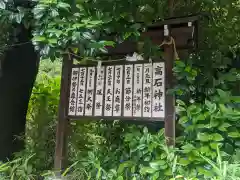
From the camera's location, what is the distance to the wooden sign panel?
3365 millimetres

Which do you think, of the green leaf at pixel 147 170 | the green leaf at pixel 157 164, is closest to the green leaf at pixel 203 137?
the green leaf at pixel 157 164

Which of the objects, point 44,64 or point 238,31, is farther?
point 44,64

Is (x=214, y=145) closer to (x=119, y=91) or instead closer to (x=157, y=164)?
(x=157, y=164)

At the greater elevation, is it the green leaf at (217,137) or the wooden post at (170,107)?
the wooden post at (170,107)

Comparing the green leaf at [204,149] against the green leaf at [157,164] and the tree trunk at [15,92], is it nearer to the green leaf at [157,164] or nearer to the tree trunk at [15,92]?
the green leaf at [157,164]

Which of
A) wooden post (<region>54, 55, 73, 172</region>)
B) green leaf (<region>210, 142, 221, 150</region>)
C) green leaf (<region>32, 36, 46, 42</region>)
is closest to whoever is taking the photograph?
green leaf (<region>32, 36, 46, 42</region>)

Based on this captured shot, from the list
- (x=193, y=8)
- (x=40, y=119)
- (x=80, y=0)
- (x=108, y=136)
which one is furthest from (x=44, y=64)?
(x=80, y=0)

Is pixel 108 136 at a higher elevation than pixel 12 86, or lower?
lower

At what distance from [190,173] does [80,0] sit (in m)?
1.91

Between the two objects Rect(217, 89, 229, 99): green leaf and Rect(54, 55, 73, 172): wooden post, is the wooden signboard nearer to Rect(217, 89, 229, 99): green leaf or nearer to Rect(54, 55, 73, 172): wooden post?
Rect(54, 55, 73, 172): wooden post

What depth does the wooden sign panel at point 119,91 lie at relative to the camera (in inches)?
132

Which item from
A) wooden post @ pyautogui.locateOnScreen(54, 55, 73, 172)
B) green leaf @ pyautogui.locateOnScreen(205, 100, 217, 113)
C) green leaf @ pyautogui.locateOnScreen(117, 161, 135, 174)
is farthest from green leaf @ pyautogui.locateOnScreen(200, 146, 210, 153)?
wooden post @ pyautogui.locateOnScreen(54, 55, 73, 172)

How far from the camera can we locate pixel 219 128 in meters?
2.77

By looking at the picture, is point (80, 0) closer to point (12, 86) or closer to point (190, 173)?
point (190, 173)
